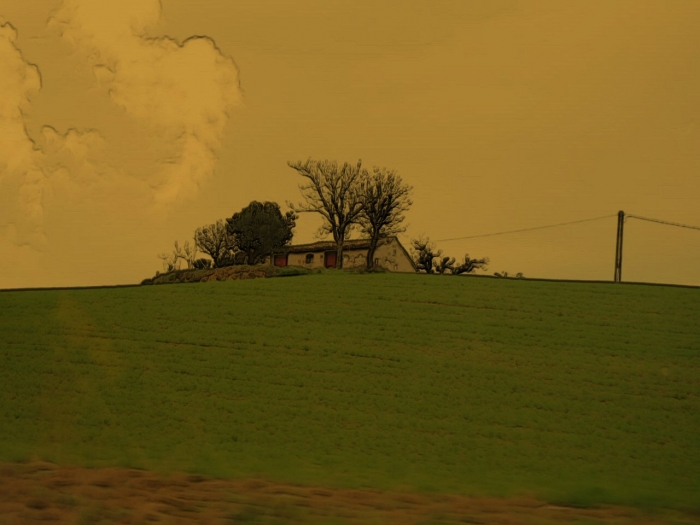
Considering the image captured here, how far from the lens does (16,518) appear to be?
10.1 meters

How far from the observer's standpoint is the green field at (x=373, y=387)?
16.1 meters

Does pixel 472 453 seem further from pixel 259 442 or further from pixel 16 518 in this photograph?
pixel 16 518

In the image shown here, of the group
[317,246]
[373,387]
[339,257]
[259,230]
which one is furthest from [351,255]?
[373,387]

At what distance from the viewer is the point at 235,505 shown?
1104cm

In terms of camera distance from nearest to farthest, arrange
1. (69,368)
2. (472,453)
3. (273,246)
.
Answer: (472,453), (69,368), (273,246)

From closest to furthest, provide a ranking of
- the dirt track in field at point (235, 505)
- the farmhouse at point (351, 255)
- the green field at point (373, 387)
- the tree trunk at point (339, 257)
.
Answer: the dirt track in field at point (235, 505), the green field at point (373, 387), the tree trunk at point (339, 257), the farmhouse at point (351, 255)

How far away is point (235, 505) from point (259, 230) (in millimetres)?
68204

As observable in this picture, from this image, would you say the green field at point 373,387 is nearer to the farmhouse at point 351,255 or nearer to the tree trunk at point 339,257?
the tree trunk at point 339,257

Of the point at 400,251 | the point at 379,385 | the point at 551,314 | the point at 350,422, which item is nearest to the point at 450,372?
the point at 379,385

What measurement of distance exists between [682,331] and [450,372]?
13.2 meters

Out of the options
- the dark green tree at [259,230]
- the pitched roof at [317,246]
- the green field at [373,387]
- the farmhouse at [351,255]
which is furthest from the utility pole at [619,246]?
the dark green tree at [259,230]

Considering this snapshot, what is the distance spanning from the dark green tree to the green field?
128 feet

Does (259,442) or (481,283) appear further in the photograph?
(481,283)

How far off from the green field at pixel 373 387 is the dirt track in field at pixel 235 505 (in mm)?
1116
